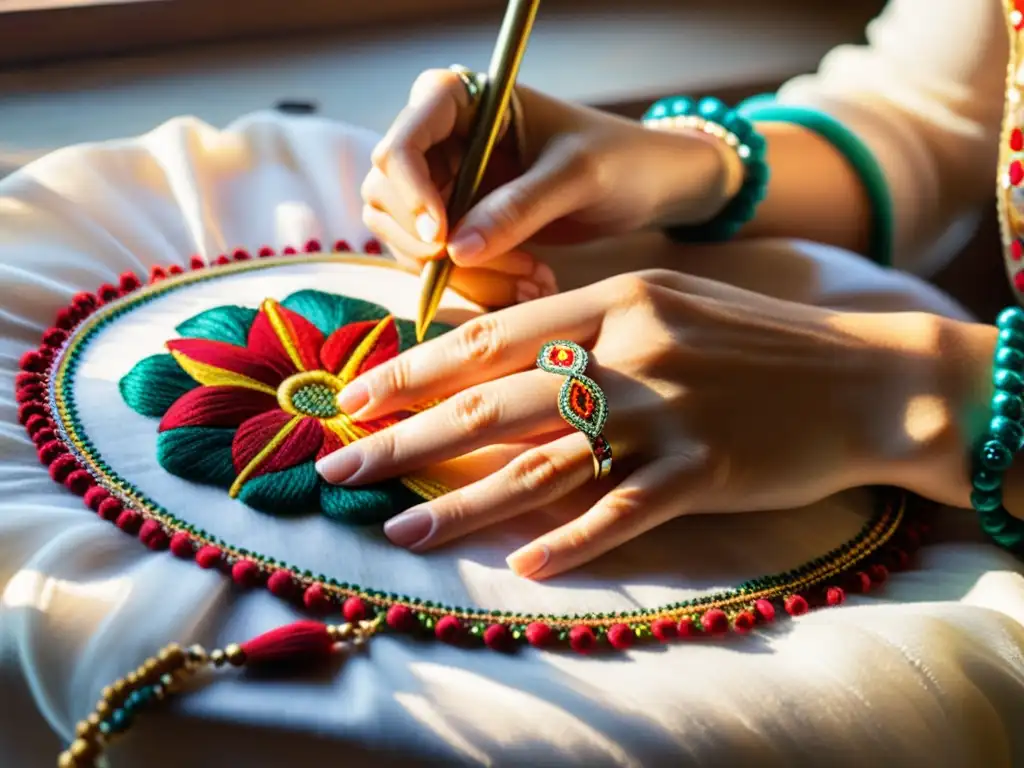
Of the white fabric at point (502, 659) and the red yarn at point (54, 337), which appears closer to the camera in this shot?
the white fabric at point (502, 659)

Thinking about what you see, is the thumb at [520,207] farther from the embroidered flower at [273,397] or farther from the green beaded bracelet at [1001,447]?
the green beaded bracelet at [1001,447]

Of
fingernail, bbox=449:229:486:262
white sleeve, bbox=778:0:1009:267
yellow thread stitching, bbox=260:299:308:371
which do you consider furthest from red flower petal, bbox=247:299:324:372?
white sleeve, bbox=778:0:1009:267

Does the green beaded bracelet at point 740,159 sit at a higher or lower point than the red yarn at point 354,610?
higher

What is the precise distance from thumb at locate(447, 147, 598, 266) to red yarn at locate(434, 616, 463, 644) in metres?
0.25

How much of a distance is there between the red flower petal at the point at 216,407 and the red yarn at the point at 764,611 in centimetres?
29

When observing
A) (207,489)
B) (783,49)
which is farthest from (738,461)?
(783,49)

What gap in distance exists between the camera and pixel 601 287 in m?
0.61

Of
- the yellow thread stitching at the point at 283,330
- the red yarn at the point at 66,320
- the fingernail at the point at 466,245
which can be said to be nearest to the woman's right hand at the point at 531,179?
the fingernail at the point at 466,245

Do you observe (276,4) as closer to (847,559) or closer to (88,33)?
(88,33)

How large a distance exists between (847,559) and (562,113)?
37cm

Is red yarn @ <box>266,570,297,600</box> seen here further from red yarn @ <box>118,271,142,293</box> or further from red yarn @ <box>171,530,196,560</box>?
red yarn @ <box>118,271,142,293</box>

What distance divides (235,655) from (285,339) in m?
0.24

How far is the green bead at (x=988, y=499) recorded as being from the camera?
60cm

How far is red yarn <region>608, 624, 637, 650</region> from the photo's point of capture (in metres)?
0.48
